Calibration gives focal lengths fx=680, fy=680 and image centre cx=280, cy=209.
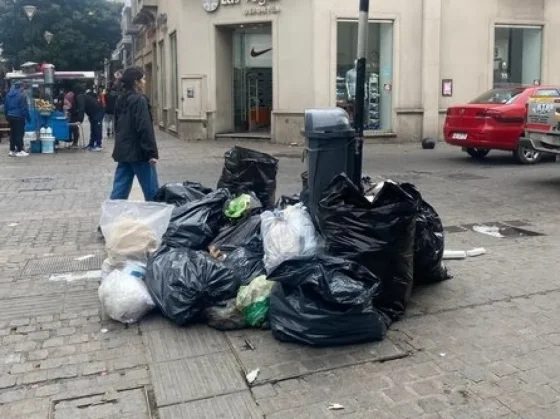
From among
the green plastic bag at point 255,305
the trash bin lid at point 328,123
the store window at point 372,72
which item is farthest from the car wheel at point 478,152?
the green plastic bag at point 255,305

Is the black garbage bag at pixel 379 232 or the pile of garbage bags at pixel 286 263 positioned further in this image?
the black garbage bag at pixel 379 232

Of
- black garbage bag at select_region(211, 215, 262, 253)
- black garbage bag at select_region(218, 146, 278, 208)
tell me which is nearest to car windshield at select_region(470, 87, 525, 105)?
black garbage bag at select_region(218, 146, 278, 208)

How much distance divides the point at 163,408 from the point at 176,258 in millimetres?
1464

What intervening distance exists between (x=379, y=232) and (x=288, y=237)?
0.67 m

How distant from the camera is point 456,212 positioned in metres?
8.66

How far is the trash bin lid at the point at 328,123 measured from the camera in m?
A: 5.20

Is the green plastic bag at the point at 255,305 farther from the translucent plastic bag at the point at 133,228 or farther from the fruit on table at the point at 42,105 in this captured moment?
the fruit on table at the point at 42,105

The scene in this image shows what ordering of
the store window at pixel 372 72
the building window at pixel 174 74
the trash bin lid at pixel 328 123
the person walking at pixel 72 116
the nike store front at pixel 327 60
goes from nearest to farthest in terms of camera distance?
A: the trash bin lid at pixel 328 123 < the nike store front at pixel 327 60 < the store window at pixel 372 72 < the person walking at pixel 72 116 < the building window at pixel 174 74

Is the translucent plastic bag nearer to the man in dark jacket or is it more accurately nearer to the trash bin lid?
the trash bin lid

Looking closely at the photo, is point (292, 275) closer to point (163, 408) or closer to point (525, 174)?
point (163, 408)

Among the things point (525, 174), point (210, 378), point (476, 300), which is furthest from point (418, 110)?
point (210, 378)

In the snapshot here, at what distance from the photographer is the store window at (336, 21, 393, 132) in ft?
61.1

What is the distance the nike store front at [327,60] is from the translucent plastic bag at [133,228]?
42.5 ft

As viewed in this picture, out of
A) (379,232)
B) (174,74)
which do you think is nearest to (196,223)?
(379,232)
